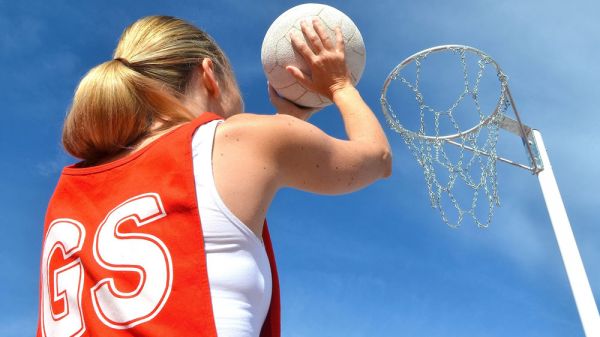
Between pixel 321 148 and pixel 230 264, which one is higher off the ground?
pixel 321 148

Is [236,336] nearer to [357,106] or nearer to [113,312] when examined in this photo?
[113,312]

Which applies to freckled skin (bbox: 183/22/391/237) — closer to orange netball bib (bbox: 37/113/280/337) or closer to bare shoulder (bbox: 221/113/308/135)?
bare shoulder (bbox: 221/113/308/135)

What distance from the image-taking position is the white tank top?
5.52ft

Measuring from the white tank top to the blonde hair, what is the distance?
29 centimetres

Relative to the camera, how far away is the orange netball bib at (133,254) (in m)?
1.67

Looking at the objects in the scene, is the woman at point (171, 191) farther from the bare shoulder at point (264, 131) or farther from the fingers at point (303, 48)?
the fingers at point (303, 48)

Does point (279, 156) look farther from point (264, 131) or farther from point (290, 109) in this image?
point (290, 109)

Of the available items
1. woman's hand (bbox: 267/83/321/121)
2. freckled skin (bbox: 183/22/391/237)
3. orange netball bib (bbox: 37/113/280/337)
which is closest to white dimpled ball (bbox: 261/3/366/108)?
woman's hand (bbox: 267/83/321/121)

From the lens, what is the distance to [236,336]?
5.44 feet

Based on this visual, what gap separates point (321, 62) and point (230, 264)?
1.17 meters

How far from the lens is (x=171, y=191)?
1.81m

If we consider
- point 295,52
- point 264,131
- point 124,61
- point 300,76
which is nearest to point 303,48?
point 300,76

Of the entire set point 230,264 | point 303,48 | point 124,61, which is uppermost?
point 303,48

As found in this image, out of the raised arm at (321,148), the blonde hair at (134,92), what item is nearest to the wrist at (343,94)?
the raised arm at (321,148)
